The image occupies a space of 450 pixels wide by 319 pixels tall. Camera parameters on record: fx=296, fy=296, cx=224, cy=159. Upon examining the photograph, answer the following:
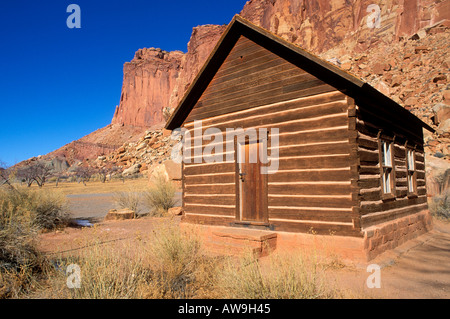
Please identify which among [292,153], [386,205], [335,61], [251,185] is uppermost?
[335,61]

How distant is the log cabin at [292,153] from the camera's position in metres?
6.01

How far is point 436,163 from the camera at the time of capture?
55.7 feet

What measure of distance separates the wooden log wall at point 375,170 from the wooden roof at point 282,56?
337 mm

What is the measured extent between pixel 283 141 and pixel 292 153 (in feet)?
1.28

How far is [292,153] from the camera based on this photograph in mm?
6801

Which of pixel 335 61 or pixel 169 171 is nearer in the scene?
pixel 335 61

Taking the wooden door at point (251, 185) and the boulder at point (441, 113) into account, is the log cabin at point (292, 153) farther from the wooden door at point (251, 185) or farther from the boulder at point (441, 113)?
the boulder at point (441, 113)

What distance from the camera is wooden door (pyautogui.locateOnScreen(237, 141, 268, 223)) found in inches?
289

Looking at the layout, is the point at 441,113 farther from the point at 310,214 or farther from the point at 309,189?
the point at 310,214

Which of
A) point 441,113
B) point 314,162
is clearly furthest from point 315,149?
point 441,113

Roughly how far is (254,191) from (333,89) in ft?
9.97
